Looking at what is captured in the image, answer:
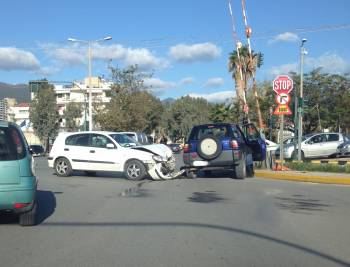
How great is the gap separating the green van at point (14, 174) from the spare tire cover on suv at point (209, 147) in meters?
9.47

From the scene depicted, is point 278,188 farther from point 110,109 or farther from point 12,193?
point 110,109

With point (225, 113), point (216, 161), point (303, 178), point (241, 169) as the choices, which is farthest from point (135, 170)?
point (225, 113)

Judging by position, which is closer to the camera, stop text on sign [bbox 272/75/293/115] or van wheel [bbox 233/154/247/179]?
van wheel [bbox 233/154/247/179]

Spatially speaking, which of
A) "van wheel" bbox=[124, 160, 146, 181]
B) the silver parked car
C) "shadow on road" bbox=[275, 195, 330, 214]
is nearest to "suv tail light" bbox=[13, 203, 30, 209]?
"shadow on road" bbox=[275, 195, 330, 214]

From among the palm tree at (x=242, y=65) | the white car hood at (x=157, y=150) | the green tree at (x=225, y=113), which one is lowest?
the white car hood at (x=157, y=150)

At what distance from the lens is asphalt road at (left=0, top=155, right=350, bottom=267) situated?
22.0 ft

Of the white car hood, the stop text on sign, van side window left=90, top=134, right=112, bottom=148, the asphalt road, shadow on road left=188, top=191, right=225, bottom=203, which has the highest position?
the stop text on sign

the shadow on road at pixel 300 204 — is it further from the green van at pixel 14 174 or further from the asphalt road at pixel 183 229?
the green van at pixel 14 174

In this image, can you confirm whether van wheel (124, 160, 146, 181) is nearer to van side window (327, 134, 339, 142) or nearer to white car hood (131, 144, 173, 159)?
white car hood (131, 144, 173, 159)

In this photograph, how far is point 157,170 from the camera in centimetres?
1717

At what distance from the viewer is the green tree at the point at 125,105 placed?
167 ft

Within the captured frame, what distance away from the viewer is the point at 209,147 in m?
17.4

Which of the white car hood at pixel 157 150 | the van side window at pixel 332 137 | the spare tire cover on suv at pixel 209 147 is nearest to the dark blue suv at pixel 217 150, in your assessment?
the spare tire cover on suv at pixel 209 147

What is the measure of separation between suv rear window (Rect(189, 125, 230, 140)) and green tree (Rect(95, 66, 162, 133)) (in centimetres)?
3261
